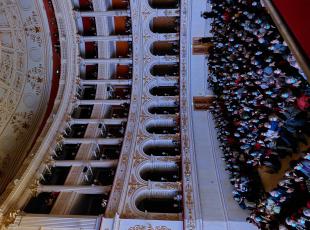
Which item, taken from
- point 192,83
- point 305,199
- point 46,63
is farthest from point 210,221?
point 46,63

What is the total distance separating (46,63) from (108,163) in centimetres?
470

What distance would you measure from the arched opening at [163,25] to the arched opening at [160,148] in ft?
14.0

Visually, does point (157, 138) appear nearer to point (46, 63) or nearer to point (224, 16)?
point (224, 16)

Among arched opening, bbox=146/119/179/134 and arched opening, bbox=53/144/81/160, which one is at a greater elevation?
arched opening, bbox=146/119/179/134

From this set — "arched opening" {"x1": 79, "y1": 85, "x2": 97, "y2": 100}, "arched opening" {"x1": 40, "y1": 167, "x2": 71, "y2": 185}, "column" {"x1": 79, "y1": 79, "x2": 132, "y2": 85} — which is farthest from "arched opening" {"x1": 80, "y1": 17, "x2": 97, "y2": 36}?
"arched opening" {"x1": 40, "y1": 167, "x2": 71, "y2": 185}

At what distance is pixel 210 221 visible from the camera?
26.6ft

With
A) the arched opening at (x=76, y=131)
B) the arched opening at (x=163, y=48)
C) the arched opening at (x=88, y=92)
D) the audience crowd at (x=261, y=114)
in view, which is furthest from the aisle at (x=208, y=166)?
the arched opening at (x=76, y=131)

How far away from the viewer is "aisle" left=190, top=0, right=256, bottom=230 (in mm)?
8095

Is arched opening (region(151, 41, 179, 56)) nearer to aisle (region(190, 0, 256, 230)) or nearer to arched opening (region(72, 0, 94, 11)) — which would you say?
aisle (region(190, 0, 256, 230))

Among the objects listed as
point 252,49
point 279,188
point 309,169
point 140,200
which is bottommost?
point 140,200

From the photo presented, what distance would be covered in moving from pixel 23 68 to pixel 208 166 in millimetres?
7320

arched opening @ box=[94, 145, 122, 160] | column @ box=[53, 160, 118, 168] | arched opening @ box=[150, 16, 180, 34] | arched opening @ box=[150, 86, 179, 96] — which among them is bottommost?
arched opening @ box=[94, 145, 122, 160]

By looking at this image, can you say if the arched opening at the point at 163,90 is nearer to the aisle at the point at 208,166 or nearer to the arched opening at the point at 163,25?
the aisle at the point at 208,166

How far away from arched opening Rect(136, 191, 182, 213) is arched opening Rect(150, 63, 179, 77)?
5.02 m
